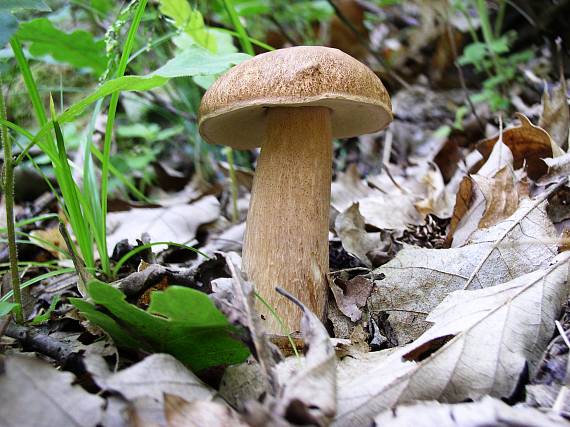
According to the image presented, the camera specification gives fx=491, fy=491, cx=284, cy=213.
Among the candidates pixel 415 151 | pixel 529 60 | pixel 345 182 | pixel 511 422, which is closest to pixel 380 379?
pixel 511 422

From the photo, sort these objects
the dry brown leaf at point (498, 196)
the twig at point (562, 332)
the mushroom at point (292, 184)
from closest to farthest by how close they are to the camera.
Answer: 1. the twig at point (562, 332)
2. the mushroom at point (292, 184)
3. the dry brown leaf at point (498, 196)

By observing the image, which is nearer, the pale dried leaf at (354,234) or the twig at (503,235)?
the twig at (503,235)

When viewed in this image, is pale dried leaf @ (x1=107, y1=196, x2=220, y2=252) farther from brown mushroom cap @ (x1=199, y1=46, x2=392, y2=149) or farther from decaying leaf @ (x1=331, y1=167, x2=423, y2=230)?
brown mushroom cap @ (x1=199, y1=46, x2=392, y2=149)

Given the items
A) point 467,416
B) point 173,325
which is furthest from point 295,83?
point 467,416

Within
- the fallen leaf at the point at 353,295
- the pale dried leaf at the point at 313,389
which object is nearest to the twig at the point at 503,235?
the fallen leaf at the point at 353,295

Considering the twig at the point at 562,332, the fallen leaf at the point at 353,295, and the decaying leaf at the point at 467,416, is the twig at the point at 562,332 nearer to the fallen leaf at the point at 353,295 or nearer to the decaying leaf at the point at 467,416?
the decaying leaf at the point at 467,416

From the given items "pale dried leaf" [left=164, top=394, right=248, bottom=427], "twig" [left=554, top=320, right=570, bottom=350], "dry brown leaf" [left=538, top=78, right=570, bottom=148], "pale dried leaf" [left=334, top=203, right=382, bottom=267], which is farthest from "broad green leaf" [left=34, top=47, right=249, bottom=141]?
"dry brown leaf" [left=538, top=78, right=570, bottom=148]
